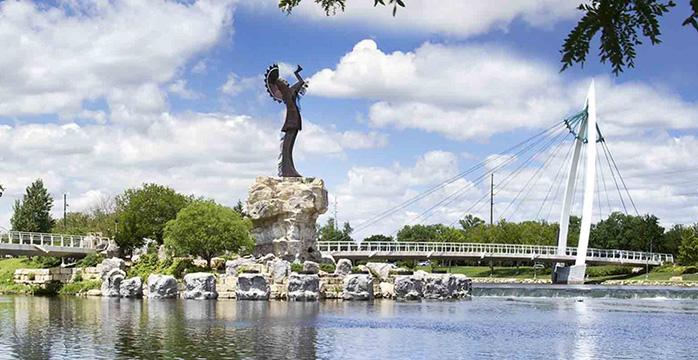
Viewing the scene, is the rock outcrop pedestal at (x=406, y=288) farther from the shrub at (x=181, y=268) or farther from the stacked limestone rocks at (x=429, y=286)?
the shrub at (x=181, y=268)

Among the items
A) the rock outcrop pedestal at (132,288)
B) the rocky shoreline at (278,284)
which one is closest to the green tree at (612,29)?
the rocky shoreline at (278,284)

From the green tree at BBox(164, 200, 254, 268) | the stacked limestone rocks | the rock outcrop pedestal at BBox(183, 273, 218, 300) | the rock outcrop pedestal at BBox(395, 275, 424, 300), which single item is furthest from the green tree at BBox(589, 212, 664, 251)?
the rock outcrop pedestal at BBox(183, 273, 218, 300)

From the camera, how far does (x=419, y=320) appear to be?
125 feet

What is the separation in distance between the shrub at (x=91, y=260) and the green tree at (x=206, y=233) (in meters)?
7.04

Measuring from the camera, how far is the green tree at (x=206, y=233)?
5941 centimetres

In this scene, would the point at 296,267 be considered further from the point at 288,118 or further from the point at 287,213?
the point at 288,118

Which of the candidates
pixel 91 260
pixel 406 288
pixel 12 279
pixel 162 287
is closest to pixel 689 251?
pixel 406 288

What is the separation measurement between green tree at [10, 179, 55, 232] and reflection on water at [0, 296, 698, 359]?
4608 cm

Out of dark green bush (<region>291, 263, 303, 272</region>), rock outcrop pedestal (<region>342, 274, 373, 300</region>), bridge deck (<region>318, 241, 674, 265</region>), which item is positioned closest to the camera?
rock outcrop pedestal (<region>342, 274, 373, 300</region>)

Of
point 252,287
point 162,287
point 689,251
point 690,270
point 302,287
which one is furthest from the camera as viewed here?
point 689,251

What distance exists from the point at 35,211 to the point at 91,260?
32.4 meters

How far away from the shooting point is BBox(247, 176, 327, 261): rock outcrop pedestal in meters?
60.0

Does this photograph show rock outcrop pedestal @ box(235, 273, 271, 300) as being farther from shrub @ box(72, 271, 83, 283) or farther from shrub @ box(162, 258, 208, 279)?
shrub @ box(72, 271, 83, 283)

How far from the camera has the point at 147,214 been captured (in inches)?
2739
